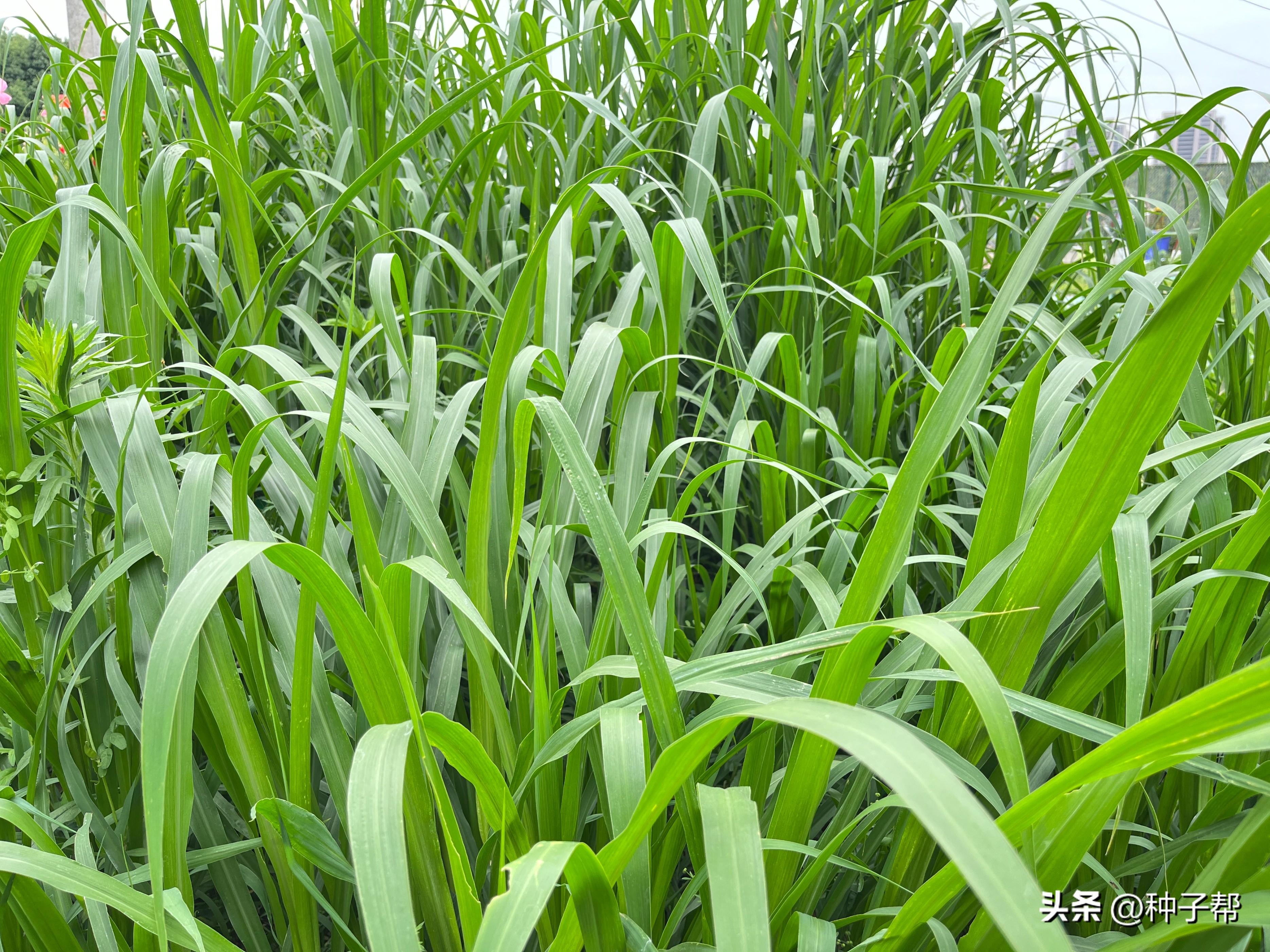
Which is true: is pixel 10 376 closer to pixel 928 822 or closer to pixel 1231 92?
pixel 928 822

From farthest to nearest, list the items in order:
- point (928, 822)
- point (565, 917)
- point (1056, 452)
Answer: point (1056, 452), point (565, 917), point (928, 822)

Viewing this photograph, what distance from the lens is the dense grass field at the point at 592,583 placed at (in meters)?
0.28

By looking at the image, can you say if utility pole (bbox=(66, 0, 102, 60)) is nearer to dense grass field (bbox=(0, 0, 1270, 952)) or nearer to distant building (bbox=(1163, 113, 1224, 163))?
dense grass field (bbox=(0, 0, 1270, 952))

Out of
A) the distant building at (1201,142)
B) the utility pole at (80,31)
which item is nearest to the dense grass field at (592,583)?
the distant building at (1201,142)

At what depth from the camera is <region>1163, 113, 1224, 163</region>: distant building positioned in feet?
2.41

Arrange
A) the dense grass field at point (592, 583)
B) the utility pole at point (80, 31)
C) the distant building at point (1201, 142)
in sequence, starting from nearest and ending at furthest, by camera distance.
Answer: the dense grass field at point (592, 583)
the distant building at point (1201, 142)
the utility pole at point (80, 31)

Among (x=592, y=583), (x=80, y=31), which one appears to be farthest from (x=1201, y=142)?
(x=80, y=31)

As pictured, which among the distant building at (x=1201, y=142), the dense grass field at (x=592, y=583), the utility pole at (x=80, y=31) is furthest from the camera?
the utility pole at (x=80, y=31)

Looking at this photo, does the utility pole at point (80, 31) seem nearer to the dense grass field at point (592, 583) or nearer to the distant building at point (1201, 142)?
the dense grass field at point (592, 583)

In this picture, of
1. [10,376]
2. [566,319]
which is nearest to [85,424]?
[10,376]

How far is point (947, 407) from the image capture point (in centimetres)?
31

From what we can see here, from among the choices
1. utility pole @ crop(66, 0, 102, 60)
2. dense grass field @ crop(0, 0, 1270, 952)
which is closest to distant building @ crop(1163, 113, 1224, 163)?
dense grass field @ crop(0, 0, 1270, 952)

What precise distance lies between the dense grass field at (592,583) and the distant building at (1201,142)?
0.14 ft

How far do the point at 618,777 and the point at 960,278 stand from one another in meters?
0.48
